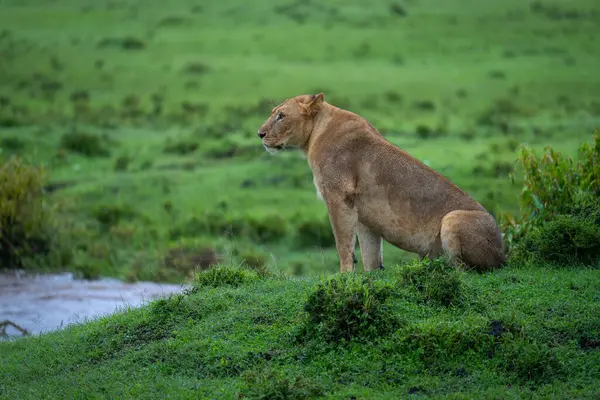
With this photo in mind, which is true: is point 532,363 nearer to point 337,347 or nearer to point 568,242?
point 337,347

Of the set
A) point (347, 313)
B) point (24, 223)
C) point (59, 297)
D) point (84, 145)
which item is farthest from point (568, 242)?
point (84, 145)

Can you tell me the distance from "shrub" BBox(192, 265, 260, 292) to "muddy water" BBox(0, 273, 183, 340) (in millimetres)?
3510

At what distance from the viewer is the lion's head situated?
11.4 meters

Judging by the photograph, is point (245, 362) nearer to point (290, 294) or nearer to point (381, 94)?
point (290, 294)

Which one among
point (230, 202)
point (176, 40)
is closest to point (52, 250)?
point (230, 202)

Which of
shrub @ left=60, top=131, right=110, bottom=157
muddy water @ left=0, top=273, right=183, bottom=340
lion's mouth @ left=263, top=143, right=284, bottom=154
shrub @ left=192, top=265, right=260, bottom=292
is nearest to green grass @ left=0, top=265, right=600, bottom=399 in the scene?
shrub @ left=192, top=265, right=260, bottom=292

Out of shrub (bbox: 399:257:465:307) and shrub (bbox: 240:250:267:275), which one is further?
shrub (bbox: 240:250:267:275)

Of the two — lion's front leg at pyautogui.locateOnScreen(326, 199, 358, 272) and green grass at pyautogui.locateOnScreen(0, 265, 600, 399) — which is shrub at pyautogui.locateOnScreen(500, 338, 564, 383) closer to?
green grass at pyautogui.locateOnScreen(0, 265, 600, 399)

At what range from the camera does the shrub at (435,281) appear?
9.48m

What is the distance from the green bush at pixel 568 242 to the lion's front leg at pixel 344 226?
72.9 inches

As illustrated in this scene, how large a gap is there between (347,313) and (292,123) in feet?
9.75

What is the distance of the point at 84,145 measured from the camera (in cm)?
2572

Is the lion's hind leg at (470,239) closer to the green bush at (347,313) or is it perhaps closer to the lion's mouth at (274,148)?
the green bush at (347,313)

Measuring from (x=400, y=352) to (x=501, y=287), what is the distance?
64.2 inches
